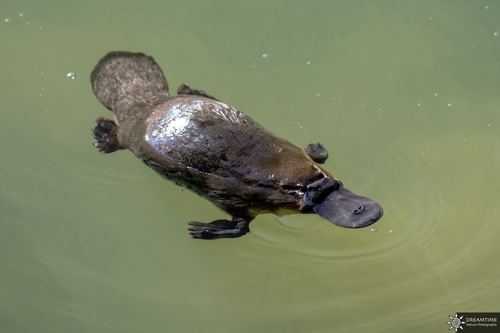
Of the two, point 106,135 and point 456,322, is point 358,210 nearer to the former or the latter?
point 456,322

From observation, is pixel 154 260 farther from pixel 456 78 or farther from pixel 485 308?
pixel 456 78

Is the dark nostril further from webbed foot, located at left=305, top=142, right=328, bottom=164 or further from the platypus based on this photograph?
webbed foot, located at left=305, top=142, right=328, bottom=164

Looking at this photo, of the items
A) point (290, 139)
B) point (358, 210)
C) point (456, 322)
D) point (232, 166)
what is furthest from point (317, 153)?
point (456, 322)

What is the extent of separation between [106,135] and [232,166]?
119 cm

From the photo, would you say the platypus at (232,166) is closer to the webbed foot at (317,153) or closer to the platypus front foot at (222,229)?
the platypus front foot at (222,229)

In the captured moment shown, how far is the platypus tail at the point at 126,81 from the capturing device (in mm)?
3416

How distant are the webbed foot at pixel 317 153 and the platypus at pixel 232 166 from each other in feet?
1.09

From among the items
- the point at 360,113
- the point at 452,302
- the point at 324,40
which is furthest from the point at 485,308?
the point at 324,40

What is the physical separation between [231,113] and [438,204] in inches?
63.5

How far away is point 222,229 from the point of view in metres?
3.12

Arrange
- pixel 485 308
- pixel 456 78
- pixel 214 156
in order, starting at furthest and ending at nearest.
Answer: pixel 456 78, pixel 485 308, pixel 214 156

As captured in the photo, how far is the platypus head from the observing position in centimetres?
274

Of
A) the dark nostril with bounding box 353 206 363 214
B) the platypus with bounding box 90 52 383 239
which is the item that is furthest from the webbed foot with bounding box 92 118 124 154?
the dark nostril with bounding box 353 206 363 214

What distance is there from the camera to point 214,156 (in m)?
2.75
